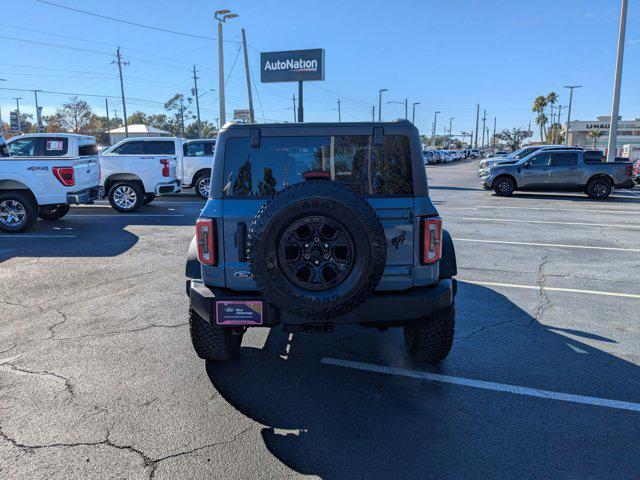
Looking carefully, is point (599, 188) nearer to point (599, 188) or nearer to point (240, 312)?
point (599, 188)

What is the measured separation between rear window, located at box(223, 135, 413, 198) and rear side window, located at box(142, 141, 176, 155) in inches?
480

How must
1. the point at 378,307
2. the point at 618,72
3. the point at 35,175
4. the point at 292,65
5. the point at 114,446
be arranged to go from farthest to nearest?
the point at 292,65, the point at 618,72, the point at 35,175, the point at 378,307, the point at 114,446

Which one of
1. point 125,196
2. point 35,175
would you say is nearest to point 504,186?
point 125,196

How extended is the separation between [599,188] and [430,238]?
1744 cm

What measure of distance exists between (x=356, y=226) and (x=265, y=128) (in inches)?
→ 44.8

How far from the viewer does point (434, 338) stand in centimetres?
393

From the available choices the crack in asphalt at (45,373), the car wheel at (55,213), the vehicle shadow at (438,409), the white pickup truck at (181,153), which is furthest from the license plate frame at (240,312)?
the white pickup truck at (181,153)

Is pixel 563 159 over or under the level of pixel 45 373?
over

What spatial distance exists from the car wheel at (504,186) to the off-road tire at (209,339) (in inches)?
677

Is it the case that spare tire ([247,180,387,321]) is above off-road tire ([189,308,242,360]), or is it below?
above

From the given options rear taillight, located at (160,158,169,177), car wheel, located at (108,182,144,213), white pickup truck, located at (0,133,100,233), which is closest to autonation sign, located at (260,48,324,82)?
rear taillight, located at (160,158,169,177)

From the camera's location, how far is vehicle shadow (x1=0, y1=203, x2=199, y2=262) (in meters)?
8.67

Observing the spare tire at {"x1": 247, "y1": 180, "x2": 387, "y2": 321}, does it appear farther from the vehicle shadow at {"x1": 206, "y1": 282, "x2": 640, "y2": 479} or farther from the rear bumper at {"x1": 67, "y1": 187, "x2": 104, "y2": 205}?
the rear bumper at {"x1": 67, "y1": 187, "x2": 104, "y2": 205}

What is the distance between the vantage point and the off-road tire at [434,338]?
3.88 metres
